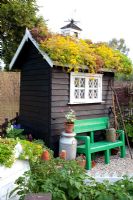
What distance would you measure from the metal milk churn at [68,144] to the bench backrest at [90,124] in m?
0.49

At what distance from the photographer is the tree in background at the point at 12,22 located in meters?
15.8

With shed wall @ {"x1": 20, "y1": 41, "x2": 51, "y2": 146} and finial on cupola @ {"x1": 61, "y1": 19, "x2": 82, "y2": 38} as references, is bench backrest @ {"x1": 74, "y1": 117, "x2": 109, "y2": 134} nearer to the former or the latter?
shed wall @ {"x1": 20, "y1": 41, "x2": 51, "y2": 146}

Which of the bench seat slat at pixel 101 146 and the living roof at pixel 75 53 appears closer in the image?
the living roof at pixel 75 53

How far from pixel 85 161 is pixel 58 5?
10168 millimetres

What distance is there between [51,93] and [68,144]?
1.29 m

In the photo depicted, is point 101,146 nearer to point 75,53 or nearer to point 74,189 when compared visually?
point 75,53

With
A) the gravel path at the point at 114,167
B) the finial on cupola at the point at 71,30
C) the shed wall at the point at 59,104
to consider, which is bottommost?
the gravel path at the point at 114,167

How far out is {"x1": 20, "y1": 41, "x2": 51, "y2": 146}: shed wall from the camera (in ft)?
24.2

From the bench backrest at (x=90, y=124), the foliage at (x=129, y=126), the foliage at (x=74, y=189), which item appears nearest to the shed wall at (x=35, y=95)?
the bench backrest at (x=90, y=124)

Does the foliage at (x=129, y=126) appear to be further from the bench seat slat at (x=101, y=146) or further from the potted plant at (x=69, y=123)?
the potted plant at (x=69, y=123)

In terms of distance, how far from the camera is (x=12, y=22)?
52.7ft

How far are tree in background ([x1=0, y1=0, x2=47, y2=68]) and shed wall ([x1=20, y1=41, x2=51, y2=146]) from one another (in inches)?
299

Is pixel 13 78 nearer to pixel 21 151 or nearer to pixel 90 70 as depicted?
pixel 90 70

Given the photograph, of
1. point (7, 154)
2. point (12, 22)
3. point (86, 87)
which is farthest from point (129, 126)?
point (12, 22)
